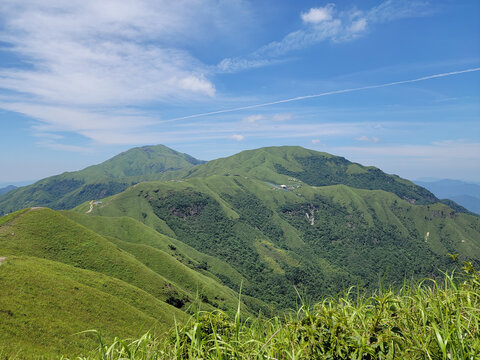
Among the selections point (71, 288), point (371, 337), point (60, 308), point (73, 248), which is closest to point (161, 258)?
point (73, 248)

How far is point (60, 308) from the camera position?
4509 centimetres

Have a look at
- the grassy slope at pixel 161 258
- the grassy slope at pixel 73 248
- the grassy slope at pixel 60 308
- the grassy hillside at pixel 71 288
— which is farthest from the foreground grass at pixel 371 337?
the grassy slope at pixel 73 248

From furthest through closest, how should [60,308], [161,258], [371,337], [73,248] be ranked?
[161,258], [73,248], [60,308], [371,337]

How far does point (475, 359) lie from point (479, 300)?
2.45m

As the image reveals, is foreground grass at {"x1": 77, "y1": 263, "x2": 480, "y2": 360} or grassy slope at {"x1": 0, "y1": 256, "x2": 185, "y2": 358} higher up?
foreground grass at {"x1": 77, "y1": 263, "x2": 480, "y2": 360}

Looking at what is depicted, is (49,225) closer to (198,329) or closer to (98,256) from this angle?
(98,256)

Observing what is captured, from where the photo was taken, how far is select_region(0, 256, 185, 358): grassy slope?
1351 inches

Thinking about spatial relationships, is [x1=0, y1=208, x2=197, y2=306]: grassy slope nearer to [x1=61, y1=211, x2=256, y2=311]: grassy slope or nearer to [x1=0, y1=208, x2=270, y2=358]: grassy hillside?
[x1=0, y1=208, x2=270, y2=358]: grassy hillside

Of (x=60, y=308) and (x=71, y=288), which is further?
(x=71, y=288)

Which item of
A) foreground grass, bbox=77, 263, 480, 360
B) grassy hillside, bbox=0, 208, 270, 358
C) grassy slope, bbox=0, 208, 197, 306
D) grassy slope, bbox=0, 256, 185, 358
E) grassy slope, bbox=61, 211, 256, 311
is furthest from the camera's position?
grassy slope, bbox=61, 211, 256, 311

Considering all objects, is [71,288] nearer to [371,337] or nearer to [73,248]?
[73,248]

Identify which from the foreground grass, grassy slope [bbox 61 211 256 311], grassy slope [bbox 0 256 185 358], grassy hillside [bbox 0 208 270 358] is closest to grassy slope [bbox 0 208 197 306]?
grassy hillside [bbox 0 208 270 358]

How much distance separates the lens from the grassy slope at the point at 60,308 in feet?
Result: 113

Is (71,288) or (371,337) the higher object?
(371,337)
